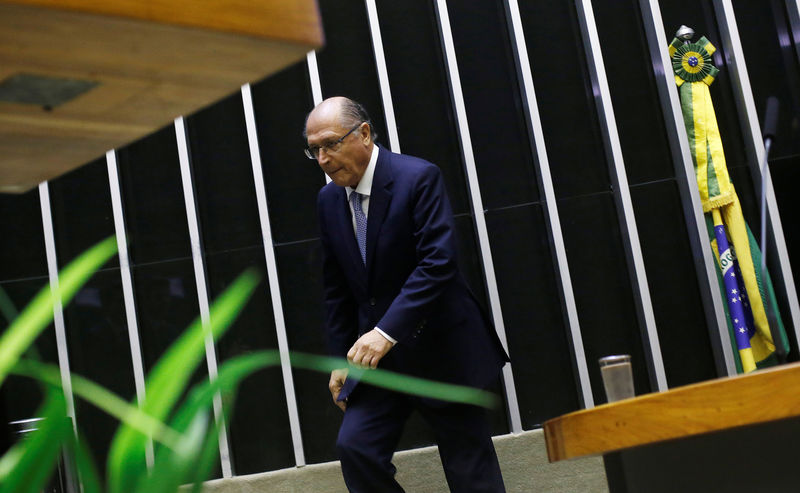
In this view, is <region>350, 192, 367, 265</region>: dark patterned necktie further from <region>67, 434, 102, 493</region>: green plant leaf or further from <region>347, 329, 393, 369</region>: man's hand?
<region>67, 434, 102, 493</region>: green plant leaf

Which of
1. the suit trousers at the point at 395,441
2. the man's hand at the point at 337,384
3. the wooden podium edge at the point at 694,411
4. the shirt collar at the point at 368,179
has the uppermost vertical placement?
the shirt collar at the point at 368,179

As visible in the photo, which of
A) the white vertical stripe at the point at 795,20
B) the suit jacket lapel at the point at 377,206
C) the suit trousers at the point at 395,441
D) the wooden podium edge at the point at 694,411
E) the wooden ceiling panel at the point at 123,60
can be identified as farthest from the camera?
the white vertical stripe at the point at 795,20

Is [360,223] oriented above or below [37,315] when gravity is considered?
above

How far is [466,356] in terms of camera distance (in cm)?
259

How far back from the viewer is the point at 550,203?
3488 mm

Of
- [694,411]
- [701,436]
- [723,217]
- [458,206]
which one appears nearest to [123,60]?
[694,411]

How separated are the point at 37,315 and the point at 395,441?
2.24m

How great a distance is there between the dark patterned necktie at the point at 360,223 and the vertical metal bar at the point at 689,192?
1.43 m

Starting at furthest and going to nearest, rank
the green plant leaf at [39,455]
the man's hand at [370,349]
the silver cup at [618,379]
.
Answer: the man's hand at [370,349] < the silver cup at [618,379] < the green plant leaf at [39,455]

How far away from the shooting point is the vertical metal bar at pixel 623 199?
3455 mm

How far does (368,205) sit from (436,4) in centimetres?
130

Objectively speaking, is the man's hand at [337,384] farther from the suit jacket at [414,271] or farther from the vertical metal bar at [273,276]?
the vertical metal bar at [273,276]

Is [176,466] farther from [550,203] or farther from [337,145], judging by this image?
[550,203]

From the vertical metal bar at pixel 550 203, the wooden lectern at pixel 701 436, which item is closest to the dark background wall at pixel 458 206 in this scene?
the vertical metal bar at pixel 550 203
